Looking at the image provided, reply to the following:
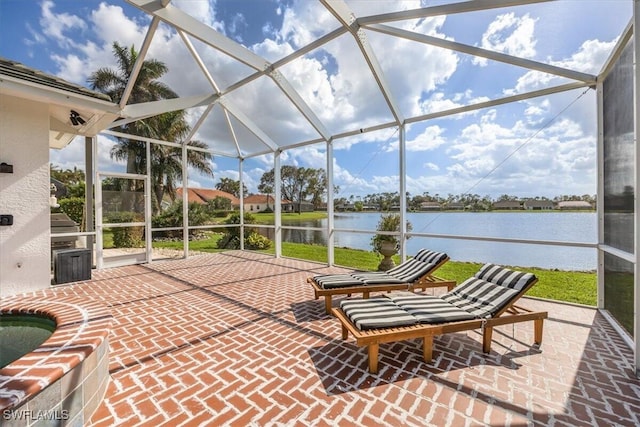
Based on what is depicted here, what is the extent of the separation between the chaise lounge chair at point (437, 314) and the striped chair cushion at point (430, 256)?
33.6 inches

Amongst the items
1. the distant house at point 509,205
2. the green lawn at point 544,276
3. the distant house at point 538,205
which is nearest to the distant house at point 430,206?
the distant house at point 509,205

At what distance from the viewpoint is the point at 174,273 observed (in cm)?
704

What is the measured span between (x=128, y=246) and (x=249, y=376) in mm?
7265

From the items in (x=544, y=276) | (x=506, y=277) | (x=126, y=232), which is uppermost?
(x=126, y=232)

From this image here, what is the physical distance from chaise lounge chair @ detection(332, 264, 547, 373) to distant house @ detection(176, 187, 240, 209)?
329 inches

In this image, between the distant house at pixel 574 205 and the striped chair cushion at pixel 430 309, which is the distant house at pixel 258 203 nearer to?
the striped chair cushion at pixel 430 309

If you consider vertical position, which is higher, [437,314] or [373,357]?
[437,314]

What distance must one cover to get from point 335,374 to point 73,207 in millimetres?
8992

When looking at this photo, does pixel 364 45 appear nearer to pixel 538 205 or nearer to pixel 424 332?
pixel 424 332

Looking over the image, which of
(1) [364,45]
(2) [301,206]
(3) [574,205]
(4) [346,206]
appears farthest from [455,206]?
(2) [301,206]

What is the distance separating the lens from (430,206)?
679 centimetres

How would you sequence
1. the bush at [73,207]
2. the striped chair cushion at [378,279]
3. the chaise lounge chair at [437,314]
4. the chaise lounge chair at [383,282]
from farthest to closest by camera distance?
the bush at [73,207] → the striped chair cushion at [378,279] → the chaise lounge chair at [383,282] → the chaise lounge chair at [437,314]

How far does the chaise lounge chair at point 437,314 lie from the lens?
281cm

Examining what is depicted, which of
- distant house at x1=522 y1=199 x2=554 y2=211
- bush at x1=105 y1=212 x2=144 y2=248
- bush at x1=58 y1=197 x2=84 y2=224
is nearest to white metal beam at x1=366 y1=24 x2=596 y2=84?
distant house at x1=522 y1=199 x2=554 y2=211
